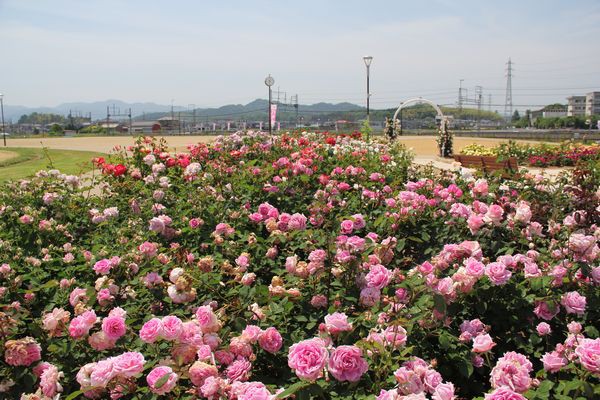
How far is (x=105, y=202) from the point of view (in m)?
4.21

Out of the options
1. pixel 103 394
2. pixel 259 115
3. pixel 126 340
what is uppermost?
pixel 259 115

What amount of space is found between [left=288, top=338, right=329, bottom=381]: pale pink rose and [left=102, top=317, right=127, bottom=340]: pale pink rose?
2.28 feet

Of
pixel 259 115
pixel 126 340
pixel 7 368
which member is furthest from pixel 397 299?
pixel 259 115

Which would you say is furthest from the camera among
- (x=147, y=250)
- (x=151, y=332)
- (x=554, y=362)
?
(x=147, y=250)

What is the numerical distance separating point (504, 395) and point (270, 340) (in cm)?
75

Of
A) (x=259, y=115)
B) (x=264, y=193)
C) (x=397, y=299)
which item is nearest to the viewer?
(x=397, y=299)

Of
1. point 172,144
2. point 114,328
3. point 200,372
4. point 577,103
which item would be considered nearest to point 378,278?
point 200,372

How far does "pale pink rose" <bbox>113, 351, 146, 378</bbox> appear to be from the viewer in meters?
1.42

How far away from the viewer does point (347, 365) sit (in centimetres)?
142

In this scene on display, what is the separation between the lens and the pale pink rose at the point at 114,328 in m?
1.71

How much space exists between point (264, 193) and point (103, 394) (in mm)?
2559

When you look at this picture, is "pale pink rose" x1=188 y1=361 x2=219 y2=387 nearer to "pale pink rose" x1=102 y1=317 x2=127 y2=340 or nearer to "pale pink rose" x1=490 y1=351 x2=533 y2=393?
"pale pink rose" x1=102 y1=317 x2=127 y2=340

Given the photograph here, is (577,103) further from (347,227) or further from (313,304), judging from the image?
(313,304)

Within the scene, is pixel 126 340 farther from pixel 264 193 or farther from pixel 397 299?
pixel 264 193
